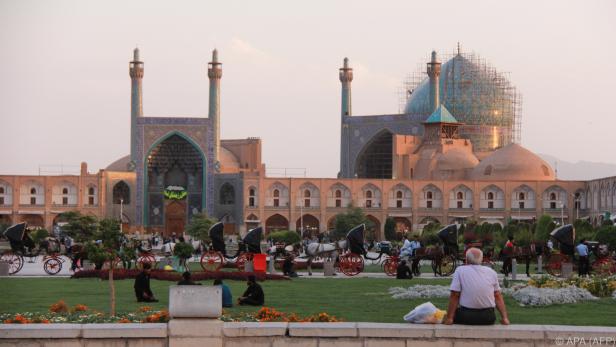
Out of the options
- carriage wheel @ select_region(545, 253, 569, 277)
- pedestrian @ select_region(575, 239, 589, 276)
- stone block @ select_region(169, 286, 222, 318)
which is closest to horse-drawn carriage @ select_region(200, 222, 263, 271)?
carriage wheel @ select_region(545, 253, 569, 277)

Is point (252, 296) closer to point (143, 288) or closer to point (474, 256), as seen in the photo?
point (143, 288)

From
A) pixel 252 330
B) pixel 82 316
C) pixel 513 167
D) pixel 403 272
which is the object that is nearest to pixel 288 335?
pixel 252 330

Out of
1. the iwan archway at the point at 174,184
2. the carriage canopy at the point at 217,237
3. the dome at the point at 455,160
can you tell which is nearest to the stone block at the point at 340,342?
the carriage canopy at the point at 217,237

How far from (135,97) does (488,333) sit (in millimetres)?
55151

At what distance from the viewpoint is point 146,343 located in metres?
9.97

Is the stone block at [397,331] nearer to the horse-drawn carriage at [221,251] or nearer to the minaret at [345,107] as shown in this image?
the horse-drawn carriage at [221,251]

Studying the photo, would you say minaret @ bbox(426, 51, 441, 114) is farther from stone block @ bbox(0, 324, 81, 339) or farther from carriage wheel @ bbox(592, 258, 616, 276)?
stone block @ bbox(0, 324, 81, 339)

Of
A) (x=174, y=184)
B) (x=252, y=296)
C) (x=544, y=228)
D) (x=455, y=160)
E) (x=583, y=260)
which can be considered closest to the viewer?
(x=252, y=296)

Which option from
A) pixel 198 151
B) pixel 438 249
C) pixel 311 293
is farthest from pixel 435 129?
pixel 311 293

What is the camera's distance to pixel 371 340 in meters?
9.95

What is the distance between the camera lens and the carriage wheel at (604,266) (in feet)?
72.1

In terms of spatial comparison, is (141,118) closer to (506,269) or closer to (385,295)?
(506,269)

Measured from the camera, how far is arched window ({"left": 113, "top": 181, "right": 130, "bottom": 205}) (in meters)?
64.7

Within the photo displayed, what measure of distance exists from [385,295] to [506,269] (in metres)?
7.02
